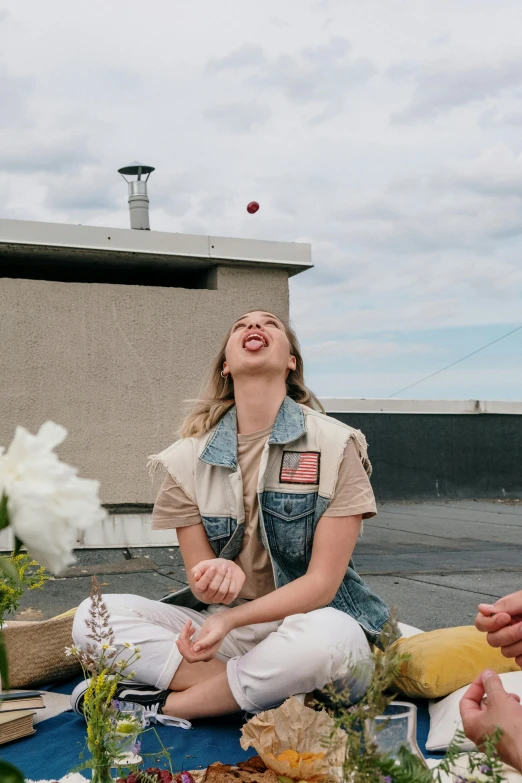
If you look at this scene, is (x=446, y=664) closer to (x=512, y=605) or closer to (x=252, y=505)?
(x=512, y=605)

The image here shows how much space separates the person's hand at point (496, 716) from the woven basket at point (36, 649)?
1632mm

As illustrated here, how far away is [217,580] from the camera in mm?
2506

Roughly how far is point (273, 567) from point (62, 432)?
2.13 m

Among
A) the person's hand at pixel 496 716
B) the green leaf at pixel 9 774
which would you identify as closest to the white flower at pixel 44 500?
the green leaf at pixel 9 774

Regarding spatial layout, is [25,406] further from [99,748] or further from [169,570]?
[99,748]


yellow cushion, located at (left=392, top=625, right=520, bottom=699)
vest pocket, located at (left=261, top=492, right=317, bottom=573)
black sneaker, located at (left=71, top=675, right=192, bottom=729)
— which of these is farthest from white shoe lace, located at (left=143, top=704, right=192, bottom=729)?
yellow cushion, located at (left=392, top=625, right=520, bottom=699)

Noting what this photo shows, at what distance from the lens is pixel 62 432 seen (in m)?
0.84

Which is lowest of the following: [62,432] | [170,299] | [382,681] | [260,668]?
[260,668]

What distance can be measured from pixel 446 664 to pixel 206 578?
3.07 feet

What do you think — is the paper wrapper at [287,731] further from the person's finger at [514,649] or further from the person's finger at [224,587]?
the person's finger at [514,649]

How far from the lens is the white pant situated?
105 inches

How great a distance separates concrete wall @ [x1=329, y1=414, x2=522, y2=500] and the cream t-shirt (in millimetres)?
8812

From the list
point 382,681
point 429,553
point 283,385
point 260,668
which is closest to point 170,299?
point 429,553

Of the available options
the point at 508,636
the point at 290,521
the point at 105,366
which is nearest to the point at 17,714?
the point at 290,521
